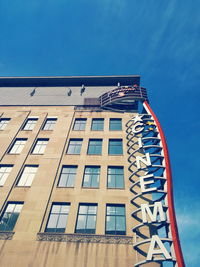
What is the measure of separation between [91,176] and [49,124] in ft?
47.4

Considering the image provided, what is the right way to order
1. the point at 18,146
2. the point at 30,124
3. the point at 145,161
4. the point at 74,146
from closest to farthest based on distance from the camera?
the point at 145,161
the point at 74,146
the point at 18,146
the point at 30,124

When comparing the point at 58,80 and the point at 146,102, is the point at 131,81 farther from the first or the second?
the point at 58,80

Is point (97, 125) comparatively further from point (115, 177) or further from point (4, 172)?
point (4, 172)

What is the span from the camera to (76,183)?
82.8ft

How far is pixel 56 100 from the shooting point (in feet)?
140

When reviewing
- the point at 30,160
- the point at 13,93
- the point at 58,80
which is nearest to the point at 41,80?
the point at 58,80

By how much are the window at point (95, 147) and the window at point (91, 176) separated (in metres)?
2.97

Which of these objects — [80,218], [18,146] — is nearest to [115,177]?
[80,218]

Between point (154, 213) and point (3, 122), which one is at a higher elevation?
point (3, 122)

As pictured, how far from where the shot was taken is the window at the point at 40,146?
3035 centimetres

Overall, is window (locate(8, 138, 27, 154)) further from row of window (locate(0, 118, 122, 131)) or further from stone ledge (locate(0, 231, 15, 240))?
stone ledge (locate(0, 231, 15, 240))

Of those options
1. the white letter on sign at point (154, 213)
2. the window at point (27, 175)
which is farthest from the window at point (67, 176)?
the white letter on sign at point (154, 213)

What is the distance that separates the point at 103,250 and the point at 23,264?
23.7ft

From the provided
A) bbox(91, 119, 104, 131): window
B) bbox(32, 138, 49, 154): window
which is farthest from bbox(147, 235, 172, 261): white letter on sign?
bbox(91, 119, 104, 131): window
